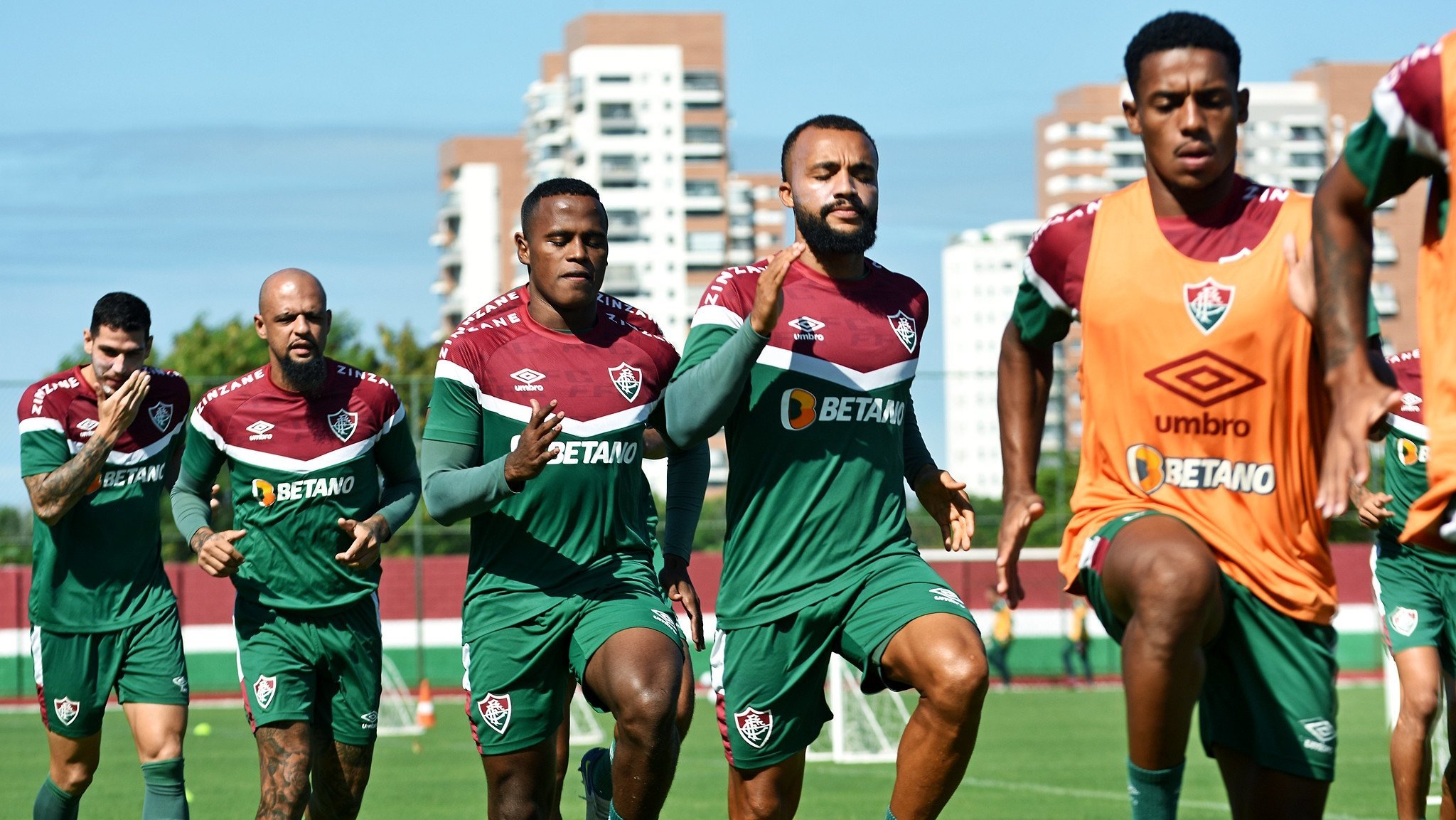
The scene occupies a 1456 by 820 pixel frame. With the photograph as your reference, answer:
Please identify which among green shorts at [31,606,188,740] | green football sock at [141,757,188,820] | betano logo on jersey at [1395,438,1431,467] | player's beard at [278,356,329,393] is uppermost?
player's beard at [278,356,329,393]

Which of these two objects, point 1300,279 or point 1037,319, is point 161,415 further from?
point 1300,279

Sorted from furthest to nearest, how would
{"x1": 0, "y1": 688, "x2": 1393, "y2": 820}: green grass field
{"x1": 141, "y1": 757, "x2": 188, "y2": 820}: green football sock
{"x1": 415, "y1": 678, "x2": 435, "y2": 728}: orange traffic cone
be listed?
{"x1": 415, "y1": 678, "x2": 435, "y2": 728}: orange traffic cone → {"x1": 0, "y1": 688, "x2": 1393, "y2": 820}: green grass field → {"x1": 141, "y1": 757, "x2": 188, "y2": 820}: green football sock

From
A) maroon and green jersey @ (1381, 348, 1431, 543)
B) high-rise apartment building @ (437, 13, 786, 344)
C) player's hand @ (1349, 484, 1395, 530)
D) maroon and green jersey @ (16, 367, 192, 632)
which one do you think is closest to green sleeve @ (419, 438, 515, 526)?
maroon and green jersey @ (16, 367, 192, 632)

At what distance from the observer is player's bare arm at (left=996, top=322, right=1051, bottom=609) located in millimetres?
5633

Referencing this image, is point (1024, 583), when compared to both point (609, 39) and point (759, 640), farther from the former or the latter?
point (609, 39)

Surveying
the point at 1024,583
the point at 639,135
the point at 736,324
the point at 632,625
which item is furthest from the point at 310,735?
the point at 639,135

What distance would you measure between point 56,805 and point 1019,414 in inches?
233

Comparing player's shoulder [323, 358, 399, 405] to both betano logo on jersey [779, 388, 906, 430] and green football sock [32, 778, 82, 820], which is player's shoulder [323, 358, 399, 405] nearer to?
green football sock [32, 778, 82, 820]

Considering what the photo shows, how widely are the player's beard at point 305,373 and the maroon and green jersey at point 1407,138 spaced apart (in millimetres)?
5675

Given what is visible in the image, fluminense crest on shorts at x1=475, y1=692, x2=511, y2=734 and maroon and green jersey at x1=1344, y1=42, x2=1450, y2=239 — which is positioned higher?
maroon and green jersey at x1=1344, y1=42, x2=1450, y2=239

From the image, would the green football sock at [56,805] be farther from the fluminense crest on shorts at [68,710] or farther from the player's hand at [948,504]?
the player's hand at [948,504]

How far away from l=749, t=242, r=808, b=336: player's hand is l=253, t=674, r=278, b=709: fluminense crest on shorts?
3405mm

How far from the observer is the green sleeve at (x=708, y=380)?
6262 millimetres

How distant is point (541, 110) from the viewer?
14625cm
